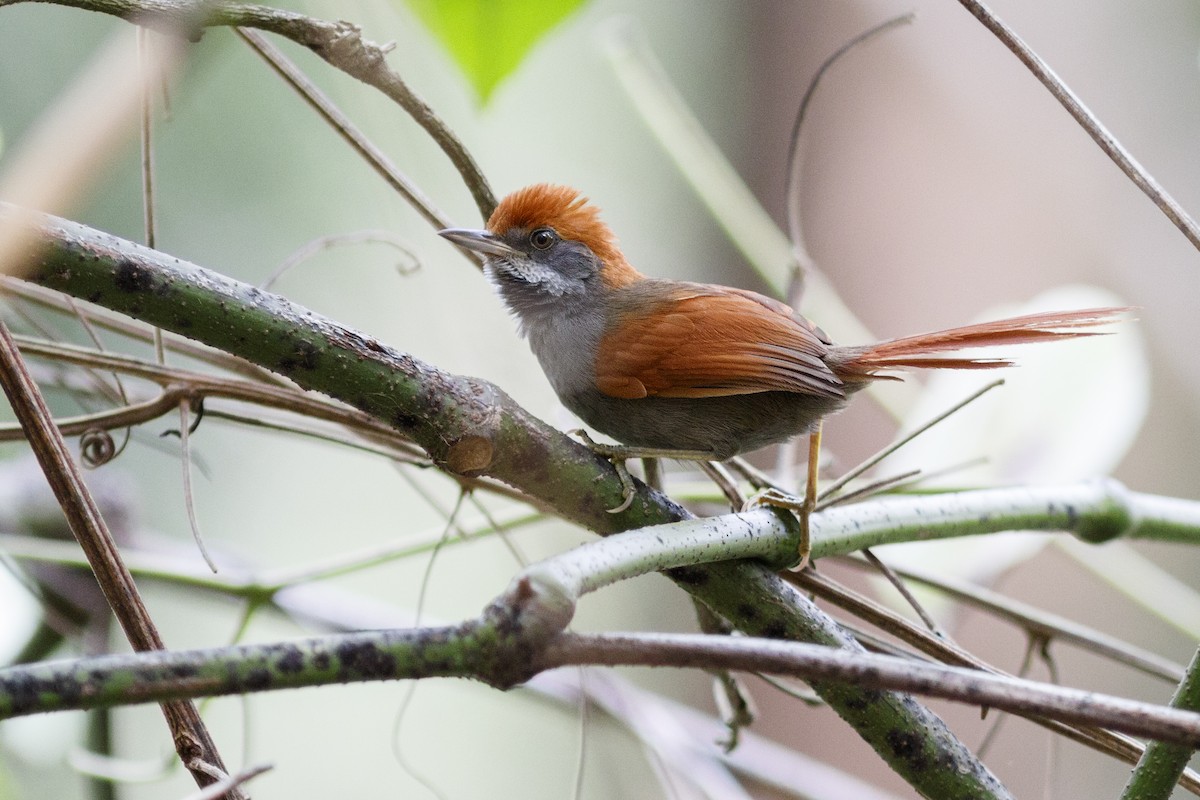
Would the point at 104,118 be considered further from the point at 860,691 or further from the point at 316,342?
the point at 860,691

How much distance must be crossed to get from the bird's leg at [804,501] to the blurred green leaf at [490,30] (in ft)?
2.24

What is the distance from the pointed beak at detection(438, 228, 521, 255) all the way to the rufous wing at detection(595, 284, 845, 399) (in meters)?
0.28

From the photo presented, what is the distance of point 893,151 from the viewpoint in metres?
4.58

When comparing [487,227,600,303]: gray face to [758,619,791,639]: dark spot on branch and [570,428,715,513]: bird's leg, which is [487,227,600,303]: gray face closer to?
[570,428,715,513]: bird's leg

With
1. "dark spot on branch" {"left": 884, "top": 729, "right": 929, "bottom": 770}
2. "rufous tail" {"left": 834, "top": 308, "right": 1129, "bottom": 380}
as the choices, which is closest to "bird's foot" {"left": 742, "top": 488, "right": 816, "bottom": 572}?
"dark spot on branch" {"left": 884, "top": 729, "right": 929, "bottom": 770}

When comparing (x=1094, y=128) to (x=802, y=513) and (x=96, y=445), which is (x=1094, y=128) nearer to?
(x=802, y=513)

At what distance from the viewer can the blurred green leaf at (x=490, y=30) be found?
1413mm

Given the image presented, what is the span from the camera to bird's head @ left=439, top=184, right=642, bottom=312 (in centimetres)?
213

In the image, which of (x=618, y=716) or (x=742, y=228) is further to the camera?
(x=742, y=228)

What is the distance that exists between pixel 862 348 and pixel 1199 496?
315cm

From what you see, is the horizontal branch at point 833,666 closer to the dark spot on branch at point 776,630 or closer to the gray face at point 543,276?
the dark spot on branch at point 776,630

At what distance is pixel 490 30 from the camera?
1428 mm

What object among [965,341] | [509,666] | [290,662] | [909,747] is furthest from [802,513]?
[290,662]

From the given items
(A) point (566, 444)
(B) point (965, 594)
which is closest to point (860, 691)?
(A) point (566, 444)
